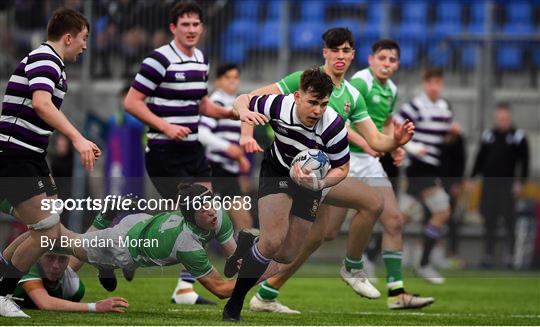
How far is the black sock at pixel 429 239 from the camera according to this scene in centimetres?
1525

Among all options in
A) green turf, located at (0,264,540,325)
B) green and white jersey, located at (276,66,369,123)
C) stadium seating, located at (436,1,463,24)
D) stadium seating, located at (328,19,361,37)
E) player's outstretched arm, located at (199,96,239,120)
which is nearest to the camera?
green turf, located at (0,264,540,325)

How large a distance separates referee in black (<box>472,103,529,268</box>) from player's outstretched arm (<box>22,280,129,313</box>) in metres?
9.07

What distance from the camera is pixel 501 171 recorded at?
1825 centimetres

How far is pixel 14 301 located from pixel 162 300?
6.56 ft

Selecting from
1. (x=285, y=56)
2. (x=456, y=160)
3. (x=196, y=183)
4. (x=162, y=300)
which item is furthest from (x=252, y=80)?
(x=196, y=183)

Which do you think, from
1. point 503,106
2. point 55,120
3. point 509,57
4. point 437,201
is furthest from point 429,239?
point 55,120

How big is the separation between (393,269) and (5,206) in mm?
3618

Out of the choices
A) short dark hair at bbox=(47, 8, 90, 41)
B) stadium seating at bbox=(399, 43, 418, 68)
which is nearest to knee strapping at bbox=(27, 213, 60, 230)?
short dark hair at bbox=(47, 8, 90, 41)

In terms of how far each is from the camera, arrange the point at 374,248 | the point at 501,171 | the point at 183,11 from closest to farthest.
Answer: the point at 183,11 < the point at 374,248 < the point at 501,171

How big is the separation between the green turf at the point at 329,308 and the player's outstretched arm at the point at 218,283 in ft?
0.70

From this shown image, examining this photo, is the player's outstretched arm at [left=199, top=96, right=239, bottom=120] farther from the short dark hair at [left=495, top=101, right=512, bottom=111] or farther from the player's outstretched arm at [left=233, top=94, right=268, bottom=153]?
the short dark hair at [left=495, top=101, right=512, bottom=111]

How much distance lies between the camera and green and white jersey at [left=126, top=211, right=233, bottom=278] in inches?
356

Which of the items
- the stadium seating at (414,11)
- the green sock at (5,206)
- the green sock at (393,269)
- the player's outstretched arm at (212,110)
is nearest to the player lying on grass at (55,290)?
the green sock at (5,206)

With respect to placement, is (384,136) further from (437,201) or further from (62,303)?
(437,201)
